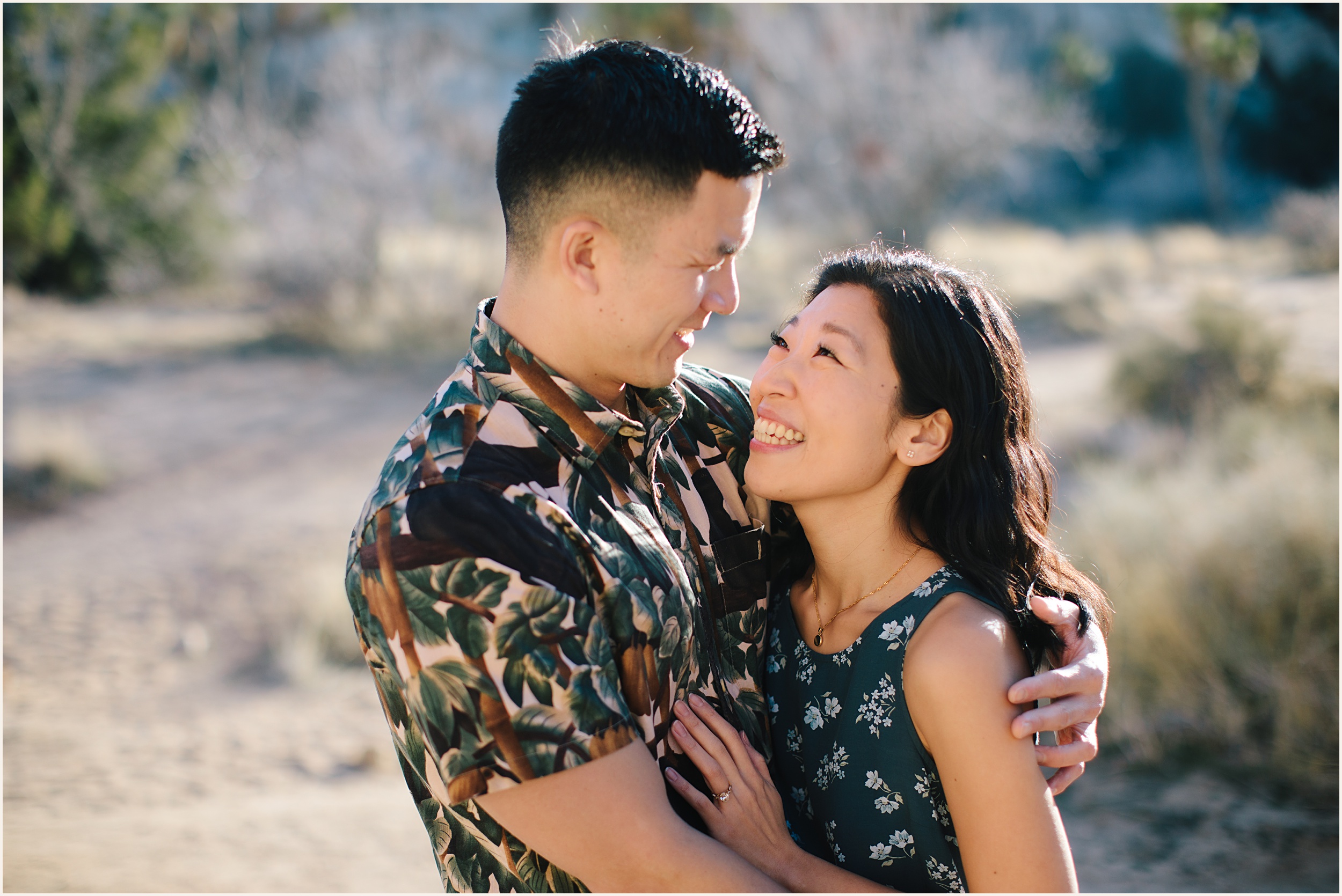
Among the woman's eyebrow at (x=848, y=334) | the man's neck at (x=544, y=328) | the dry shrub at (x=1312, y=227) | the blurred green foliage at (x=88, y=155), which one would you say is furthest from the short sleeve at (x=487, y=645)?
the blurred green foliage at (x=88, y=155)

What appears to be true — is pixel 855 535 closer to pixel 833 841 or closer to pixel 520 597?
pixel 833 841

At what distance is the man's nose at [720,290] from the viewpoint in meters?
1.96

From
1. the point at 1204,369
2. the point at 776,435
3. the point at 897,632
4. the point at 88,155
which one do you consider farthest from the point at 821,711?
the point at 88,155

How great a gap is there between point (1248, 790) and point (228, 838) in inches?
168

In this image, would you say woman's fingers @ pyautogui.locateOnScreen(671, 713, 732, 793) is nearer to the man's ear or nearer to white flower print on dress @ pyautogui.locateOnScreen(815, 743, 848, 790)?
white flower print on dress @ pyautogui.locateOnScreen(815, 743, 848, 790)

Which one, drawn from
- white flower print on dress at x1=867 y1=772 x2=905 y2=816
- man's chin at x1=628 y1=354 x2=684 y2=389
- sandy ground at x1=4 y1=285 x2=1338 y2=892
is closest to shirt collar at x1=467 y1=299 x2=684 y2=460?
man's chin at x1=628 y1=354 x2=684 y2=389

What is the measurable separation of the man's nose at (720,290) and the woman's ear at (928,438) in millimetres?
454

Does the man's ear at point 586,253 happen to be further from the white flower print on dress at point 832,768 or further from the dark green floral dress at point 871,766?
the white flower print on dress at point 832,768

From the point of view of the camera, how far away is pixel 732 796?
1.76m

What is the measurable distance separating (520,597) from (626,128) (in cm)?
84

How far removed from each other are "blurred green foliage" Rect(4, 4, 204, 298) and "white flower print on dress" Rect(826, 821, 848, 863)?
16976mm

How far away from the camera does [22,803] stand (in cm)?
505

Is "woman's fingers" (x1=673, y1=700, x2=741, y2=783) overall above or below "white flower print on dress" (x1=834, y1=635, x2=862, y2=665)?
below

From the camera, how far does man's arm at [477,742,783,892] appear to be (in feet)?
4.82
